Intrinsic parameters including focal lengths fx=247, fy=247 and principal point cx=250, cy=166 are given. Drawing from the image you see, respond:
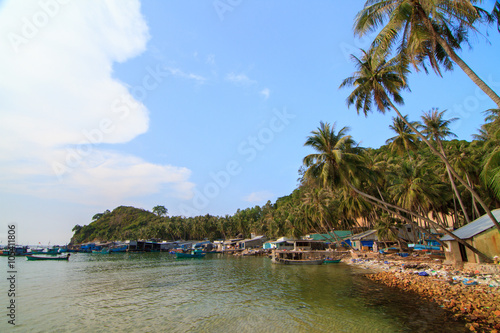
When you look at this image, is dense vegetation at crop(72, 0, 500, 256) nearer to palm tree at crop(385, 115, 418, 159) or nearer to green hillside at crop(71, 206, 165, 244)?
palm tree at crop(385, 115, 418, 159)

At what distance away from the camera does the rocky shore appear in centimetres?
1059

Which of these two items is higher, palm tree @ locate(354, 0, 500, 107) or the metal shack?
palm tree @ locate(354, 0, 500, 107)

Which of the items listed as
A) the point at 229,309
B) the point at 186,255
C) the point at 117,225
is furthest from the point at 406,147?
the point at 117,225

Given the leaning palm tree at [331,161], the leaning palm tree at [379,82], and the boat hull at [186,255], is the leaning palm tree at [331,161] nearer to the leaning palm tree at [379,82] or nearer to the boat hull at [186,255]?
the leaning palm tree at [379,82]

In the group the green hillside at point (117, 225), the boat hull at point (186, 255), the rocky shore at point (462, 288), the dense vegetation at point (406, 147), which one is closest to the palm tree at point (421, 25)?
the dense vegetation at point (406, 147)

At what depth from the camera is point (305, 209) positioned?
56.0 m

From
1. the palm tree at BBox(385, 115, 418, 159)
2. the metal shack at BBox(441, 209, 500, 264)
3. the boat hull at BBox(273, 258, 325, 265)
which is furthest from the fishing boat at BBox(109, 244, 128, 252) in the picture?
the metal shack at BBox(441, 209, 500, 264)

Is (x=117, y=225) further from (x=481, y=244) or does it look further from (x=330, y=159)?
(x=481, y=244)

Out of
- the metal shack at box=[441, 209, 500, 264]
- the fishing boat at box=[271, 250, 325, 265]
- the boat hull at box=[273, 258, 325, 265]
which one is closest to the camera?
the metal shack at box=[441, 209, 500, 264]

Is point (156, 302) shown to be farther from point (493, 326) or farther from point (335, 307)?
point (493, 326)

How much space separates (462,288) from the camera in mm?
14703

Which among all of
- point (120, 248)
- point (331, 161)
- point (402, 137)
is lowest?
point (120, 248)

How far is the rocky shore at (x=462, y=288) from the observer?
1059 centimetres

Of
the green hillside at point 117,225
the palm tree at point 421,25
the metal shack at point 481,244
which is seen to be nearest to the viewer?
the palm tree at point 421,25
